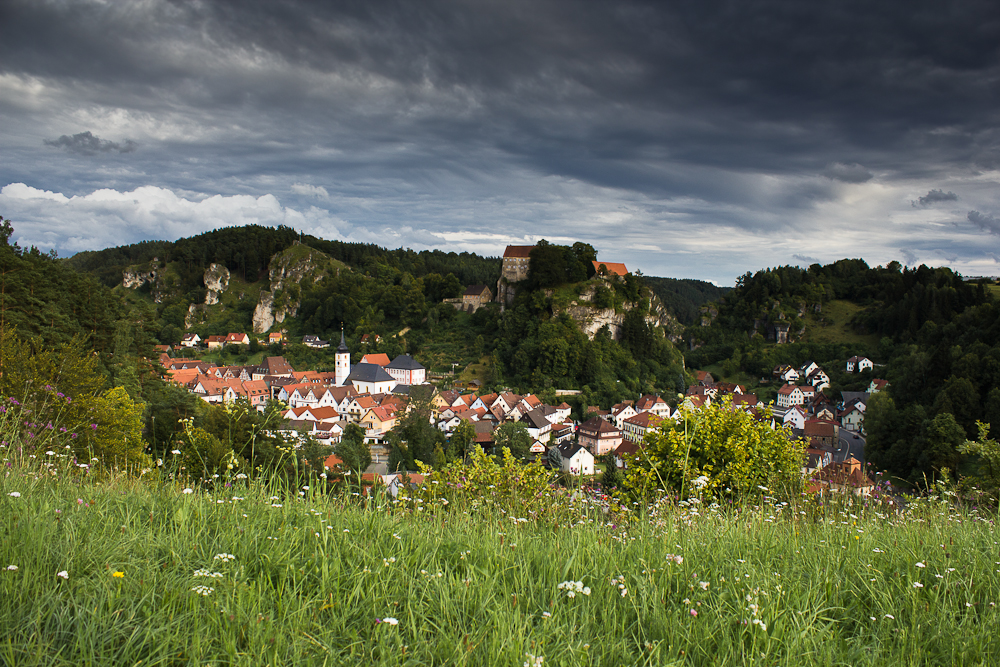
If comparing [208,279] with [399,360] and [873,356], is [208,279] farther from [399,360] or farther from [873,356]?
[873,356]

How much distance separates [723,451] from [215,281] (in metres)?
111

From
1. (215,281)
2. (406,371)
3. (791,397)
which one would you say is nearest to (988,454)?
(406,371)

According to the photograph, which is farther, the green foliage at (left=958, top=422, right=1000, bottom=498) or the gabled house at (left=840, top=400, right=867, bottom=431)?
the gabled house at (left=840, top=400, right=867, bottom=431)

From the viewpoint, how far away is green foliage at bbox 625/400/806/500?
9.40 m

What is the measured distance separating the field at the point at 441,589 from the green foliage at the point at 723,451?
612 centimetres

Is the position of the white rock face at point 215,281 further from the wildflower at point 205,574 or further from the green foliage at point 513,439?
the wildflower at point 205,574

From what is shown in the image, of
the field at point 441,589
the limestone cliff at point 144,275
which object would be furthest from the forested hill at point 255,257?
the field at point 441,589

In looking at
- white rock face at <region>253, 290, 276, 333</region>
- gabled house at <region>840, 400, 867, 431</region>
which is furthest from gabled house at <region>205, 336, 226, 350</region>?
gabled house at <region>840, 400, 867, 431</region>

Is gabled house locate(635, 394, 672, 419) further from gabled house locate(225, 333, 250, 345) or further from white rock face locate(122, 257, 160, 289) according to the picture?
→ white rock face locate(122, 257, 160, 289)

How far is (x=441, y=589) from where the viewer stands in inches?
88.8

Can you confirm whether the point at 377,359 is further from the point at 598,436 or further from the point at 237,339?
the point at 598,436

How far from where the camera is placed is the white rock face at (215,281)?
10181 centimetres

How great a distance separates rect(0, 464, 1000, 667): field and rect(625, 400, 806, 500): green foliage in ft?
20.1

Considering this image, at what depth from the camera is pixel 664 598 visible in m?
2.45
